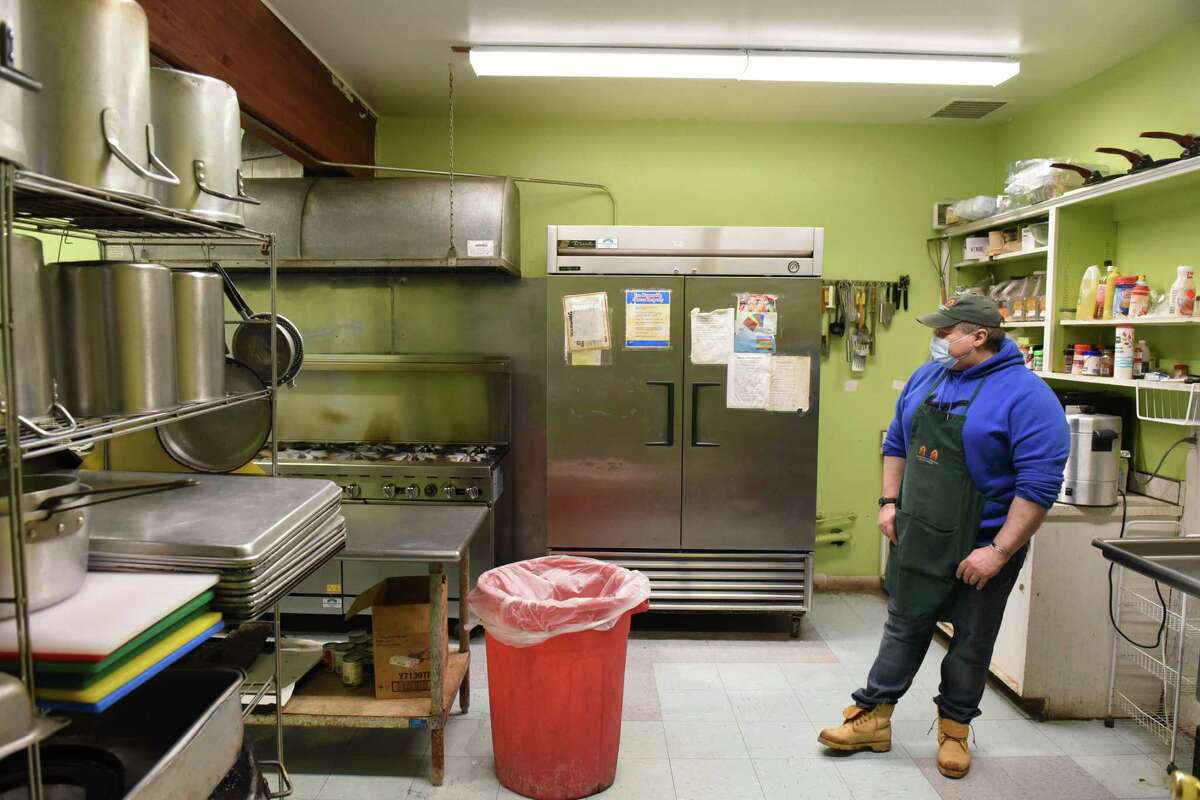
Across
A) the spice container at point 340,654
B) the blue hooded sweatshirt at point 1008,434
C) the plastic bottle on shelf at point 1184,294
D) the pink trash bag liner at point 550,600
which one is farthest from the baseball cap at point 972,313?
the spice container at point 340,654

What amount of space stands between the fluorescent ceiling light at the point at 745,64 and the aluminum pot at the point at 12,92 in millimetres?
2329

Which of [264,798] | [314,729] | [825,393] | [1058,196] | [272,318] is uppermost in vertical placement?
[1058,196]

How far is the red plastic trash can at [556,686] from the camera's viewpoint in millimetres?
2121

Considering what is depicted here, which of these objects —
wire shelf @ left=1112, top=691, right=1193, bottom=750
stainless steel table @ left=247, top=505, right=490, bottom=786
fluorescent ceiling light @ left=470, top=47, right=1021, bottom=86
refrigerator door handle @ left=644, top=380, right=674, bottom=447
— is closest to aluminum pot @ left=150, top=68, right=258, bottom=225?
stainless steel table @ left=247, top=505, right=490, bottom=786

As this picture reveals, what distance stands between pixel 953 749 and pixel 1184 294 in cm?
177

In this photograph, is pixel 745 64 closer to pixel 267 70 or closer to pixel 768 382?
pixel 768 382

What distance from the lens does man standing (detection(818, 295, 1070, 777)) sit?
2.21 m

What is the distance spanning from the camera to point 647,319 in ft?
11.2

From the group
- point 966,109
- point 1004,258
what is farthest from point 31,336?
point 966,109

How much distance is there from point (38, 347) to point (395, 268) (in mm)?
2830

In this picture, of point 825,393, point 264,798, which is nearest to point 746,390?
point 825,393

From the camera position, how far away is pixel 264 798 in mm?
1479

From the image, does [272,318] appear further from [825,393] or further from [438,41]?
[825,393]

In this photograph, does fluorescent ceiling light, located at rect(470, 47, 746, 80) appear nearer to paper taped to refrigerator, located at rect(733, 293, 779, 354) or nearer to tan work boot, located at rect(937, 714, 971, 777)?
paper taped to refrigerator, located at rect(733, 293, 779, 354)
